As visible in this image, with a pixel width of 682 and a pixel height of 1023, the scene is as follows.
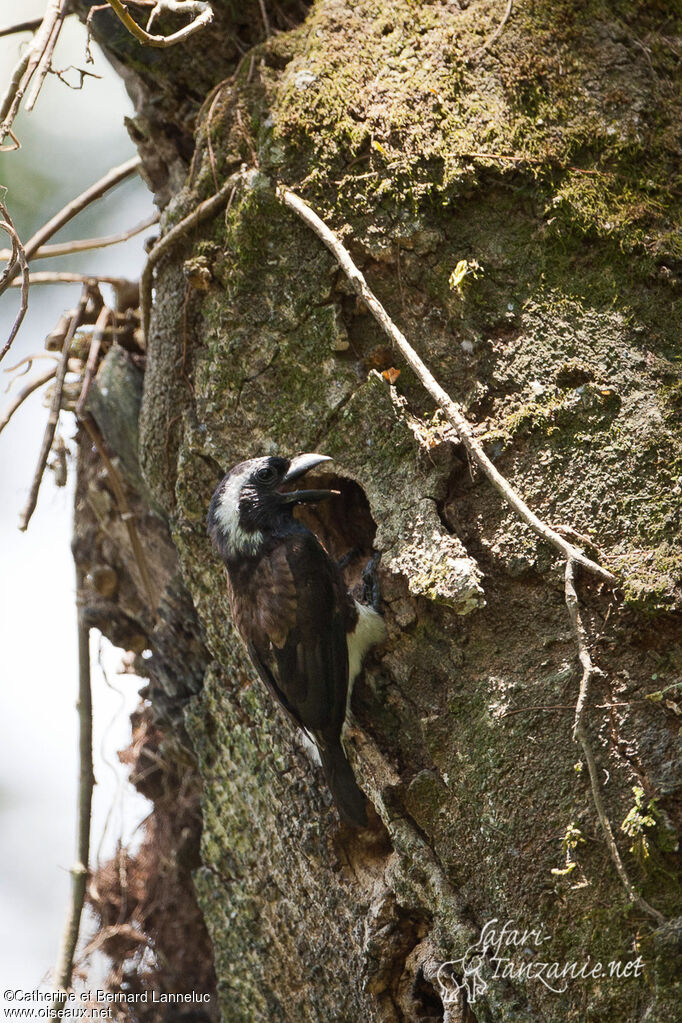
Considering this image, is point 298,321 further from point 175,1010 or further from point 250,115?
point 175,1010

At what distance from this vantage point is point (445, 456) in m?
3.08

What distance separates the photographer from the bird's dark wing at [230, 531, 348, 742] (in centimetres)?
339

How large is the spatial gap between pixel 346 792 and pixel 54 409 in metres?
2.36

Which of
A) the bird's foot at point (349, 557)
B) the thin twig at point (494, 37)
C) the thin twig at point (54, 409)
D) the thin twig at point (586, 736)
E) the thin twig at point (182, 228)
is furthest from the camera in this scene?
the thin twig at point (54, 409)

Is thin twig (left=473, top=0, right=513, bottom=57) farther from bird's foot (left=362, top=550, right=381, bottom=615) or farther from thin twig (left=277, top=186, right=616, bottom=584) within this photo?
bird's foot (left=362, top=550, right=381, bottom=615)

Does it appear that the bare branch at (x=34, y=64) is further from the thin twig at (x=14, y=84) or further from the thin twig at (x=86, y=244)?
the thin twig at (x=86, y=244)

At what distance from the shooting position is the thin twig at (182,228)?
11.6 feet

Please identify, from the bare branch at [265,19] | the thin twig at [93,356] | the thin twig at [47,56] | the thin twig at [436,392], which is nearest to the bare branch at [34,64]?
the thin twig at [47,56]

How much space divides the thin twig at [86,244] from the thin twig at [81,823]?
174 cm

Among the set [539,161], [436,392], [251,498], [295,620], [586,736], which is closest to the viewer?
[586,736]

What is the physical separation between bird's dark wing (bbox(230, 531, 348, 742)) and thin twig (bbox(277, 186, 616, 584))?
0.87 metres

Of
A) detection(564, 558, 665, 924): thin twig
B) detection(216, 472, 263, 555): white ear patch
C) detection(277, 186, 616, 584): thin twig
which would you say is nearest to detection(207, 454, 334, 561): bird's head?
detection(216, 472, 263, 555): white ear patch

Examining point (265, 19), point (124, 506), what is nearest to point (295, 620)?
point (124, 506)

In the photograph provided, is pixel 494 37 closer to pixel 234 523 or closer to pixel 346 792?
pixel 234 523
